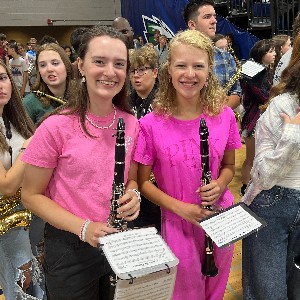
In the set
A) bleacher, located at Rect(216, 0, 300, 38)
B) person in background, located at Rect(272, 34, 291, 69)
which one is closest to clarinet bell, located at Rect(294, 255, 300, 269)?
person in background, located at Rect(272, 34, 291, 69)

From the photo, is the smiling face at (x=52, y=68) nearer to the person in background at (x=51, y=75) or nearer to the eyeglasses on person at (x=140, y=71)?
the person in background at (x=51, y=75)

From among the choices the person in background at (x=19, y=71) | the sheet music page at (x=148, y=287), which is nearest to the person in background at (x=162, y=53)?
the sheet music page at (x=148, y=287)

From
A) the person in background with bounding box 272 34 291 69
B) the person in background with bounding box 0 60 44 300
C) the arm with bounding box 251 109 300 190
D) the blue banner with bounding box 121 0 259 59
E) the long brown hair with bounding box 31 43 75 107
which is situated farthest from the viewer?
the blue banner with bounding box 121 0 259 59

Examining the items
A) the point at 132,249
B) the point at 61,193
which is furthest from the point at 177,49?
the point at 132,249

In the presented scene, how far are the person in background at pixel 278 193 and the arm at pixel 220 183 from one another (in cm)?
11

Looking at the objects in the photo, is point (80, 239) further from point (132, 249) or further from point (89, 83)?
point (89, 83)

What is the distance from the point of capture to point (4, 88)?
194 centimetres

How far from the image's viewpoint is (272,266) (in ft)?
5.70

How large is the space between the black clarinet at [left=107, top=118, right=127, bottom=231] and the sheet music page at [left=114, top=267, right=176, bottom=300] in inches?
8.9

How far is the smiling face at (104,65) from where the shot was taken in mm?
1438

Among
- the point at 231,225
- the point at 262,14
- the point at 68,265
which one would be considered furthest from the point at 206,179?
the point at 262,14

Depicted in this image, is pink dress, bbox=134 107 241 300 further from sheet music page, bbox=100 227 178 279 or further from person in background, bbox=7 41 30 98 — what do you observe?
person in background, bbox=7 41 30 98

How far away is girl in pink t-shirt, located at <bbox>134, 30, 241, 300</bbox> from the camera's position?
66.6 inches

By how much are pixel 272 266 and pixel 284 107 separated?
678 millimetres
